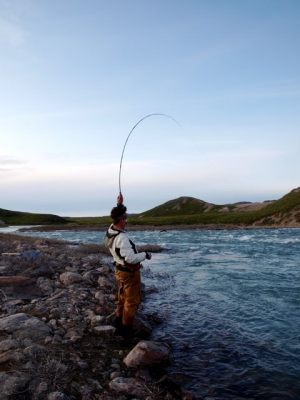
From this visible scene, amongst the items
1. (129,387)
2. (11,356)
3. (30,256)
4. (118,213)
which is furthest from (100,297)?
(129,387)

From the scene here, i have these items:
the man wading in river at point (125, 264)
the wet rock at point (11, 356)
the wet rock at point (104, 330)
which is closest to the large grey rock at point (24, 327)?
the wet rock at point (11, 356)

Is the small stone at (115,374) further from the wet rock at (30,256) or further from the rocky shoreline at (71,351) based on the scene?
the wet rock at (30,256)

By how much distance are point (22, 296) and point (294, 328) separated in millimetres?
7344

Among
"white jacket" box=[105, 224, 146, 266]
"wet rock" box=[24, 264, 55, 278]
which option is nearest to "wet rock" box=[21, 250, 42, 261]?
"wet rock" box=[24, 264, 55, 278]

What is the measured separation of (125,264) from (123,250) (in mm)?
338

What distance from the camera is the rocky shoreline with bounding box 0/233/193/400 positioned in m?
6.41

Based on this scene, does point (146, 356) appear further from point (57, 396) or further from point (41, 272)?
point (41, 272)

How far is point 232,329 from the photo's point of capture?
10.7 meters

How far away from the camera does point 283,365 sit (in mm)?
8320

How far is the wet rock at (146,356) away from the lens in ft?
25.8

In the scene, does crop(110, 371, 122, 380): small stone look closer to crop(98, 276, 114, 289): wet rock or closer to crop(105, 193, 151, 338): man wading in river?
crop(105, 193, 151, 338): man wading in river

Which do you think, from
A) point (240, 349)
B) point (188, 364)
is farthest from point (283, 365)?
point (188, 364)

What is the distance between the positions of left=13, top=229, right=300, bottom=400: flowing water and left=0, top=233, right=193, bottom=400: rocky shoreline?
0.61 metres

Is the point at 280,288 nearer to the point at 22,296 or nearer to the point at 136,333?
the point at 136,333
